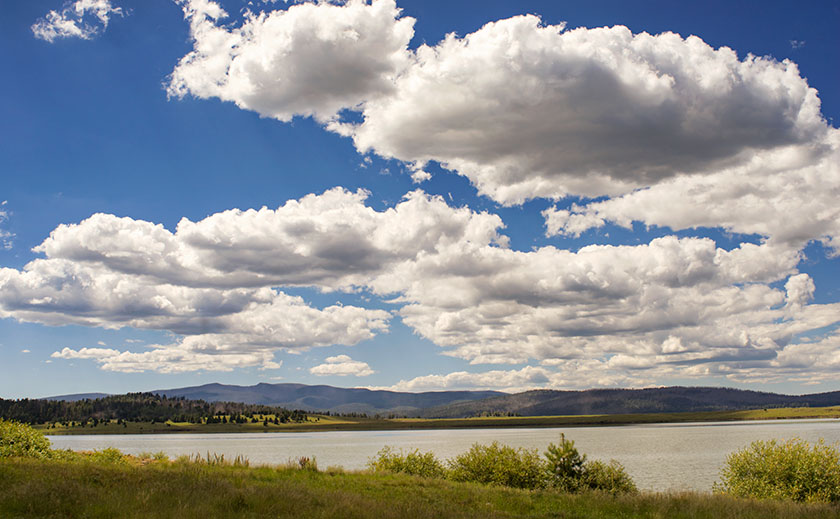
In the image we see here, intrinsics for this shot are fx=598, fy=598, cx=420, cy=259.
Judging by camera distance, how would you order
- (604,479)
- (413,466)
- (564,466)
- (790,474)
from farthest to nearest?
(413,466) < (790,474) < (564,466) < (604,479)

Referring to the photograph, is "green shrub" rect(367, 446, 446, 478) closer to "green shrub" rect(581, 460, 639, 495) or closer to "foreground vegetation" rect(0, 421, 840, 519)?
"foreground vegetation" rect(0, 421, 840, 519)

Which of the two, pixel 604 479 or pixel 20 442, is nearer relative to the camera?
pixel 20 442

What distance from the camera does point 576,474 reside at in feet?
135

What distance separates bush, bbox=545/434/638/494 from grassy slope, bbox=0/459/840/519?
6784 mm

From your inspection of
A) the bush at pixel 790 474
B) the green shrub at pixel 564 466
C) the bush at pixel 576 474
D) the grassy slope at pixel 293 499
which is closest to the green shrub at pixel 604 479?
the bush at pixel 576 474

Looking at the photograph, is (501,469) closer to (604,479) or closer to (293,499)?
(604,479)

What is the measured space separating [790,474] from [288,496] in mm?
35862

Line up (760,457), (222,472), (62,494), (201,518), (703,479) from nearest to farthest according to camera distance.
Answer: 1. (201,518)
2. (62,494)
3. (222,472)
4. (760,457)
5. (703,479)

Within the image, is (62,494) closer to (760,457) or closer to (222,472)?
(222,472)

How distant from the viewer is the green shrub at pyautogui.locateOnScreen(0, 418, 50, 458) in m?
37.2

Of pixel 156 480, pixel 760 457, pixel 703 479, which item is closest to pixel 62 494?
pixel 156 480

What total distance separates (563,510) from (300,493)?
12.7 metres

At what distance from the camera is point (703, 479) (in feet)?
239

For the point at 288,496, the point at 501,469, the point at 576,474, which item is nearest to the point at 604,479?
the point at 576,474
